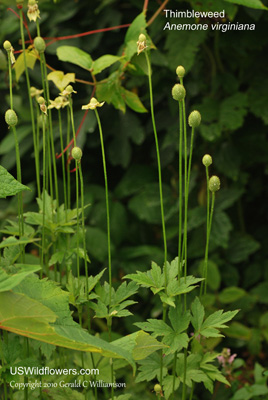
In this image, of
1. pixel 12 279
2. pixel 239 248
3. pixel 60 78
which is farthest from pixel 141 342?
pixel 239 248

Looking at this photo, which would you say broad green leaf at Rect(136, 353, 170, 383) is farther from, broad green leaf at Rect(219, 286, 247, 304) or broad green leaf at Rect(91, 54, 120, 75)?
broad green leaf at Rect(219, 286, 247, 304)

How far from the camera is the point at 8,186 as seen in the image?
51 centimetres

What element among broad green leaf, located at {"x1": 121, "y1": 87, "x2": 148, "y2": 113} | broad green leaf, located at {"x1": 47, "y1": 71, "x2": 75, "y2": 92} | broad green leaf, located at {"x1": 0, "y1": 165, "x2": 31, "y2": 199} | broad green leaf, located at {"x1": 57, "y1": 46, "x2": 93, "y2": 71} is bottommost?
broad green leaf, located at {"x1": 0, "y1": 165, "x2": 31, "y2": 199}

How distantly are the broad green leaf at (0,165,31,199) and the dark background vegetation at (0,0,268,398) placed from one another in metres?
0.85

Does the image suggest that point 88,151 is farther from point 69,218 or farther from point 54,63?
point 69,218

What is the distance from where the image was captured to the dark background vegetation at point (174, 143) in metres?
1.38

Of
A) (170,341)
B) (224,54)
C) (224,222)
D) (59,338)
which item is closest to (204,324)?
(170,341)

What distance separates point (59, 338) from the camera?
474mm

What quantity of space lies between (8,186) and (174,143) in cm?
102

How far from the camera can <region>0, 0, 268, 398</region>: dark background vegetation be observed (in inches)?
54.4

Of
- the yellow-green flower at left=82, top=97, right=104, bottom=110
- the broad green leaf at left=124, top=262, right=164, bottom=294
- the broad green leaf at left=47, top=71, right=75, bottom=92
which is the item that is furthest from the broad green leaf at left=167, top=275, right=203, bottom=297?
the broad green leaf at left=47, top=71, right=75, bottom=92

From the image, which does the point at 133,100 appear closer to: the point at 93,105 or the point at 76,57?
the point at 76,57

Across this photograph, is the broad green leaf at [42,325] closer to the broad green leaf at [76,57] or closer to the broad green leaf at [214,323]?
the broad green leaf at [214,323]

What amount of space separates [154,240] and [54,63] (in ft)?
2.02
